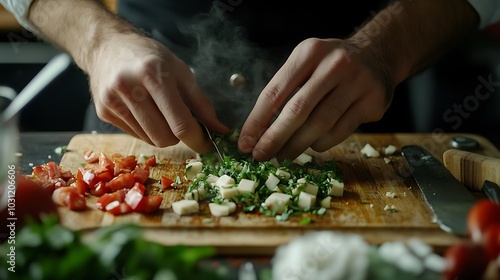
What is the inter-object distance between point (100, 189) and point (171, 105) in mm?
272

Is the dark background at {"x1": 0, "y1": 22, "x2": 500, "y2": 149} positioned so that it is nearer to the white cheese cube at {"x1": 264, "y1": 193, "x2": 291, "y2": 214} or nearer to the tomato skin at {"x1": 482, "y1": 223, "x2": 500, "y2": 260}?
the white cheese cube at {"x1": 264, "y1": 193, "x2": 291, "y2": 214}

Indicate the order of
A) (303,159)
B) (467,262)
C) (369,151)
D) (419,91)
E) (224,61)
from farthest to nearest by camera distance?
(419,91)
(224,61)
(369,151)
(303,159)
(467,262)

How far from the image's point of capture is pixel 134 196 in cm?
156

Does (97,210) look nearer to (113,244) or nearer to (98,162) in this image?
(98,162)

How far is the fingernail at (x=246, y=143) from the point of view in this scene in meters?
1.76

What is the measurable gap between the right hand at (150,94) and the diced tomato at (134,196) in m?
0.20

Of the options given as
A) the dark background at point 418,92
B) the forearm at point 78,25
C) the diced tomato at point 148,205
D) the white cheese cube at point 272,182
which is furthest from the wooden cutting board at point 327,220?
the dark background at point 418,92

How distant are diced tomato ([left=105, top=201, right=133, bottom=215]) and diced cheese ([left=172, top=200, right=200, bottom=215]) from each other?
107 mm

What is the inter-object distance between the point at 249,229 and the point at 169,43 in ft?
3.31

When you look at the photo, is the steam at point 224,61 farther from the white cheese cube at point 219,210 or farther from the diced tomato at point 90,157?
the white cheese cube at point 219,210

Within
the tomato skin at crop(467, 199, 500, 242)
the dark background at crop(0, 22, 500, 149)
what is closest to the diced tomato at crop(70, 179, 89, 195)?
the tomato skin at crop(467, 199, 500, 242)

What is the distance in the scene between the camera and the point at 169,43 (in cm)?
226

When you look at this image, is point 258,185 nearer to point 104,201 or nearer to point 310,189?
point 310,189

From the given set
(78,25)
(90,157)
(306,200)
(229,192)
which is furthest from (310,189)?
(78,25)
